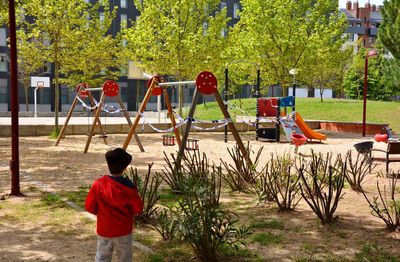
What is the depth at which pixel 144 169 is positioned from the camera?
1091 cm

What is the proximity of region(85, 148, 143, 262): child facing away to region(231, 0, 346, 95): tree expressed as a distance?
64.3 feet

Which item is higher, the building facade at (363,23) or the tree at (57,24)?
the building facade at (363,23)

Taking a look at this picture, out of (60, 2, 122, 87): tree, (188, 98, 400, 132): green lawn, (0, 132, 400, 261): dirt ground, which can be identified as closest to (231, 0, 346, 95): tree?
(188, 98, 400, 132): green lawn

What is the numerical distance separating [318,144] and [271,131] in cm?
202

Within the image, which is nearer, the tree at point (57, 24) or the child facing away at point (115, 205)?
the child facing away at point (115, 205)

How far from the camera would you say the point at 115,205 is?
374 centimetres

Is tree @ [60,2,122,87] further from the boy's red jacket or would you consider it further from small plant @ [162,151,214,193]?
the boy's red jacket

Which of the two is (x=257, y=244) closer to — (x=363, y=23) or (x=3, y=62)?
(x=3, y=62)

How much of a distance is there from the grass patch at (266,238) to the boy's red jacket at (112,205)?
6.49ft

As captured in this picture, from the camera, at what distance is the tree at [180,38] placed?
74.1 ft

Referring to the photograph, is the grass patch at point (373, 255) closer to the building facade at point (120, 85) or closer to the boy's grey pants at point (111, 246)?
the boy's grey pants at point (111, 246)

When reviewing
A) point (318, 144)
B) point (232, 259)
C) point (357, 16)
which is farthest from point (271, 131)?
point (357, 16)

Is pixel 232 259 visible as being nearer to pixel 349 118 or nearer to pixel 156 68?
pixel 156 68

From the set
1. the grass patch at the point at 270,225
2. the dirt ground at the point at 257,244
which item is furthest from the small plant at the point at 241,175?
the grass patch at the point at 270,225
